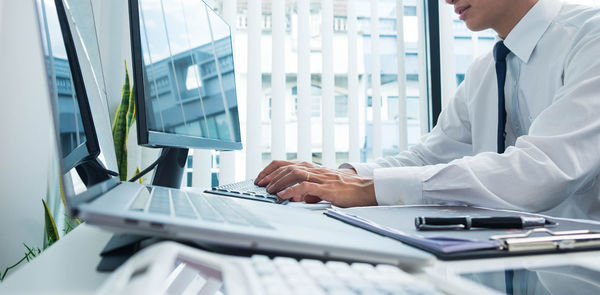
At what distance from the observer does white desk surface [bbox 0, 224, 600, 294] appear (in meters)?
0.26

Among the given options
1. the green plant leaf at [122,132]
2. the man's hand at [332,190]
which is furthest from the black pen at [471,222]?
the green plant leaf at [122,132]

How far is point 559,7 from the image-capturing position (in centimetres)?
105

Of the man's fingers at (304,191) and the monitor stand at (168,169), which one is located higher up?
the monitor stand at (168,169)

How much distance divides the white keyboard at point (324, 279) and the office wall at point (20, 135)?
1.35 m

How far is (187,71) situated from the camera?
2.83 ft

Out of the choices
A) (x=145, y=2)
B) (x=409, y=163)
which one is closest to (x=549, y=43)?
(x=409, y=163)

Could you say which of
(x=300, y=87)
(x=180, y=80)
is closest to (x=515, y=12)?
(x=180, y=80)

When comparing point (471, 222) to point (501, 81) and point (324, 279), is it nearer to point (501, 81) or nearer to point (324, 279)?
point (324, 279)

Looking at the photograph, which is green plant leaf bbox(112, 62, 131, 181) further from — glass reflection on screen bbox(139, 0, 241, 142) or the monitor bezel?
the monitor bezel

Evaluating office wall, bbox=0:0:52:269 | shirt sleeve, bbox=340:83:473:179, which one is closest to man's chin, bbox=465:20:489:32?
shirt sleeve, bbox=340:83:473:179

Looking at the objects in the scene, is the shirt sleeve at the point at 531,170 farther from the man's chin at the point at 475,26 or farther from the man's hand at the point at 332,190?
the man's chin at the point at 475,26

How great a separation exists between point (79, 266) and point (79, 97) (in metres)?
0.44

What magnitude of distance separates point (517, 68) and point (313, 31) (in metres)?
1.16

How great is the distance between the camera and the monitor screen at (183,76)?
2.18ft
